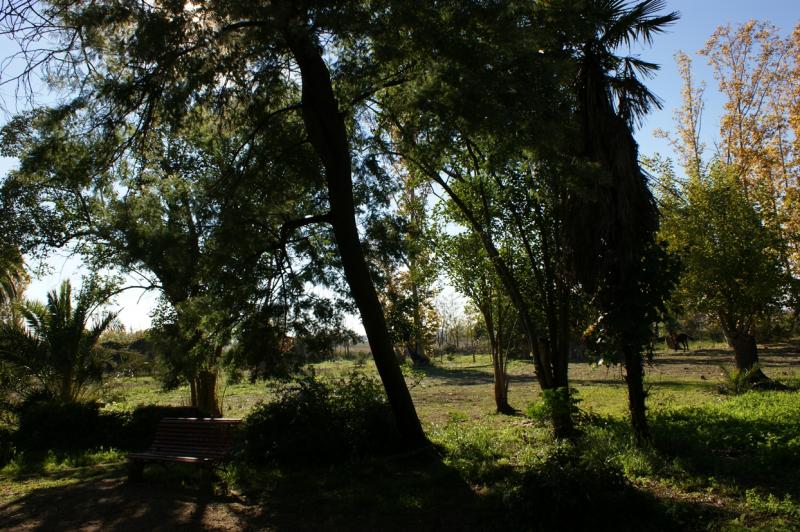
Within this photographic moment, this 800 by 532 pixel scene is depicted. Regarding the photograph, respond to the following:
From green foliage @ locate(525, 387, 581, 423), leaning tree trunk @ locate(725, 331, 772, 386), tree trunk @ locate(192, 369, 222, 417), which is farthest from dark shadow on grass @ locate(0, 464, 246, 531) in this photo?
leaning tree trunk @ locate(725, 331, 772, 386)

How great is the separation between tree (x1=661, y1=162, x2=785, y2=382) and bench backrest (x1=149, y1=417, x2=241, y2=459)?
14519 mm

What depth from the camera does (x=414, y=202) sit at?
49.6 ft

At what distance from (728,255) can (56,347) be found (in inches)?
754

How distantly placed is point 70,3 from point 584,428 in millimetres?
10181

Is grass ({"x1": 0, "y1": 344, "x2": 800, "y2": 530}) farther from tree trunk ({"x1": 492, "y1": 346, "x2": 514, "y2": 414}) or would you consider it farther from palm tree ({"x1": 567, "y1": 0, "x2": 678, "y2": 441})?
tree trunk ({"x1": 492, "y1": 346, "x2": 514, "y2": 414})

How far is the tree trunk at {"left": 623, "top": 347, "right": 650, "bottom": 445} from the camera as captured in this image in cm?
796

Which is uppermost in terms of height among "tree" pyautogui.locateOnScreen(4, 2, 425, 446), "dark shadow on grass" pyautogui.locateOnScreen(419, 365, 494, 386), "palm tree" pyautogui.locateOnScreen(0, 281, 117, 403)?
"tree" pyautogui.locateOnScreen(4, 2, 425, 446)

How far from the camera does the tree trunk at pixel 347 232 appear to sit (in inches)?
364

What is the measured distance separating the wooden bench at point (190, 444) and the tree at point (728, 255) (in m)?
14.6

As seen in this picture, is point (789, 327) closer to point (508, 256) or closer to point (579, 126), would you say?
point (508, 256)

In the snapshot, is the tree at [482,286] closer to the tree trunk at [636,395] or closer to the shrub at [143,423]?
the tree trunk at [636,395]

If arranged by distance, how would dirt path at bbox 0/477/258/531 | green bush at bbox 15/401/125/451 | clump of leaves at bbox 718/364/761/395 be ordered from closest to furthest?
dirt path at bbox 0/477/258/531 < green bush at bbox 15/401/125/451 < clump of leaves at bbox 718/364/761/395

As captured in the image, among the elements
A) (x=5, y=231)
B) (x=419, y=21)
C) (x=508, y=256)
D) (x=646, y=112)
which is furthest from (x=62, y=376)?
(x=646, y=112)

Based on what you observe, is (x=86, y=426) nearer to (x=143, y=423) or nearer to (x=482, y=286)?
(x=143, y=423)
